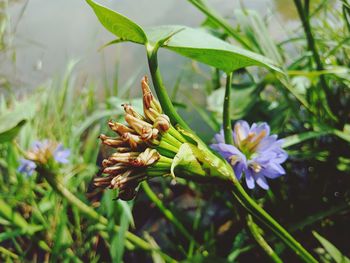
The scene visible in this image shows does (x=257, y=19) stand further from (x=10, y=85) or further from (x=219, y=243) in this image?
(x=10, y=85)

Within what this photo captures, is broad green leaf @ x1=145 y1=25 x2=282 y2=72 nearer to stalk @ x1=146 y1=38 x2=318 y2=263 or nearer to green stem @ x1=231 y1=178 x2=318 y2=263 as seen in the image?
stalk @ x1=146 y1=38 x2=318 y2=263

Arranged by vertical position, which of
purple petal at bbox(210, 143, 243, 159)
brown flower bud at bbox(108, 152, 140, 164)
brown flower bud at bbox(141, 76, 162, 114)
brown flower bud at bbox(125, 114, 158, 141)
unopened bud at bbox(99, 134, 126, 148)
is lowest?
purple petal at bbox(210, 143, 243, 159)

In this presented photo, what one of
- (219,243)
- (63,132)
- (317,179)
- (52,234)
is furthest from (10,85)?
(317,179)

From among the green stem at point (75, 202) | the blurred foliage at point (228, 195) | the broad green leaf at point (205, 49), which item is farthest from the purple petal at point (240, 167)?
the green stem at point (75, 202)

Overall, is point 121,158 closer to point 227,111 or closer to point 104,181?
point 104,181

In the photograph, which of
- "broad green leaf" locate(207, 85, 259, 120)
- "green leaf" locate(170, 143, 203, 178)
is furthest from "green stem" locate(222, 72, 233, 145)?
"broad green leaf" locate(207, 85, 259, 120)

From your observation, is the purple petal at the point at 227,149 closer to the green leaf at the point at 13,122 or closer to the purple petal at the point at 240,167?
the purple petal at the point at 240,167

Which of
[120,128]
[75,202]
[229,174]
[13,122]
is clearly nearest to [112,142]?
[120,128]
